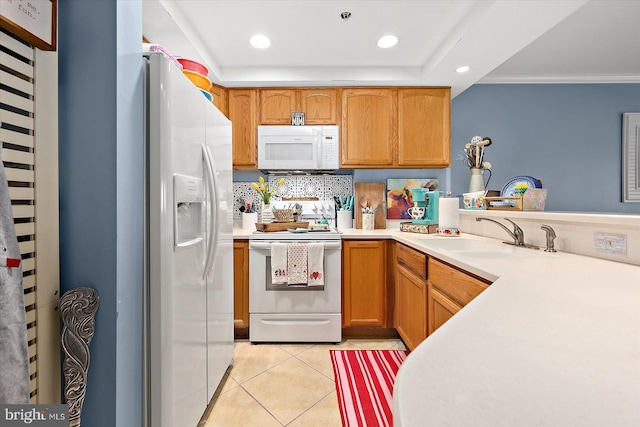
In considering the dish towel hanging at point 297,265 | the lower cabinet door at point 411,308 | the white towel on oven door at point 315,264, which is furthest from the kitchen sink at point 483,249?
the dish towel hanging at point 297,265

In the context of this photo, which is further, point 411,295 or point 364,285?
point 364,285

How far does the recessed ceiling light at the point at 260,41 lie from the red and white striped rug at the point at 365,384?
253 cm

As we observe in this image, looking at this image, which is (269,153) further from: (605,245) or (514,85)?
(514,85)

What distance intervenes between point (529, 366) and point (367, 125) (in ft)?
9.38

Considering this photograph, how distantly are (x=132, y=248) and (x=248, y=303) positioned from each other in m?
1.60

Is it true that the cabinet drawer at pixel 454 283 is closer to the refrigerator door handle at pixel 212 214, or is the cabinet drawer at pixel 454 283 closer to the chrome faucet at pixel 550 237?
the chrome faucet at pixel 550 237

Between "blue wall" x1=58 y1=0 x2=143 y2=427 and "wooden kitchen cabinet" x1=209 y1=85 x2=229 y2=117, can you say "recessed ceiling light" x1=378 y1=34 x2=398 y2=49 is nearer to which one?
"wooden kitchen cabinet" x1=209 y1=85 x2=229 y2=117

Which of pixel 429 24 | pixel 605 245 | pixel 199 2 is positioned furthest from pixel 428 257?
pixel 199 2

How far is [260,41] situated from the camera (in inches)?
97.9

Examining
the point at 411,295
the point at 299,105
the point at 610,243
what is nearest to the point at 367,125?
the point at 299,105

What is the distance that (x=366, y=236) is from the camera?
2.65m

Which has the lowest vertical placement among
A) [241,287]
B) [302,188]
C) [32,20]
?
[241,287]

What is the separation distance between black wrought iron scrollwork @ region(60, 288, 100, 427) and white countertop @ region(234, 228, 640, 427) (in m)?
1.02

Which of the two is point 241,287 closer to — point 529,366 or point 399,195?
point 399,195
